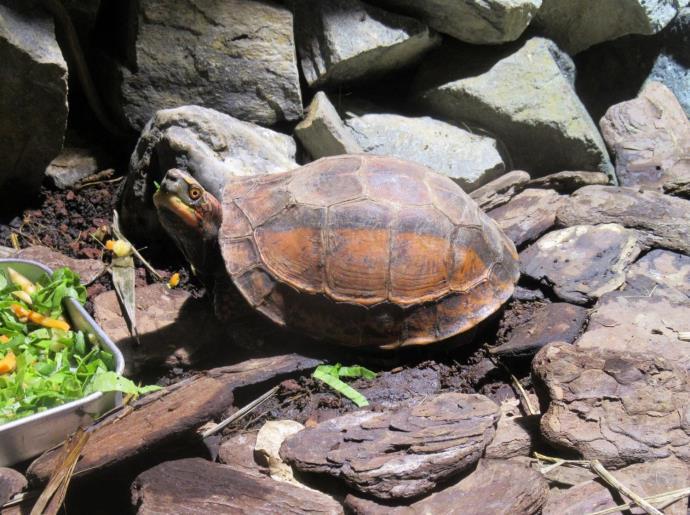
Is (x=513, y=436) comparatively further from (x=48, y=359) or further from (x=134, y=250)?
(x=134, y=250)

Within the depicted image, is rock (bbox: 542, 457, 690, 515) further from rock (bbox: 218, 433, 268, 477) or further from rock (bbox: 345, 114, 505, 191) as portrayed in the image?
rock (bbox: 345, 114, 505, 191)

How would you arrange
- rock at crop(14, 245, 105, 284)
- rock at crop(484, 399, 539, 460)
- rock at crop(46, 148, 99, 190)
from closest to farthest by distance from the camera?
rock at crop(484, 399, 539, 460), rock at crop(14, 245, 105, 284), rock at crop(46, 148, 99, 190)

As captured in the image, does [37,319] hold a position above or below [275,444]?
above

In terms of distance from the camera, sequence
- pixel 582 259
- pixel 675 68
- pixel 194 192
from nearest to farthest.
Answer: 1. pixel 194 192
2. pixel 582 259
3. pixel 675 68

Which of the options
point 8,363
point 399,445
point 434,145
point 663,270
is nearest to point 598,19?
point 434,145

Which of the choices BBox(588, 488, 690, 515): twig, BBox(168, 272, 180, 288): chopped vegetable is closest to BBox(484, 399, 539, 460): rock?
BBox(588, 488, 690, 515): twig

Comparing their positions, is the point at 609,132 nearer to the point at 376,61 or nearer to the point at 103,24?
the point at 376,61
